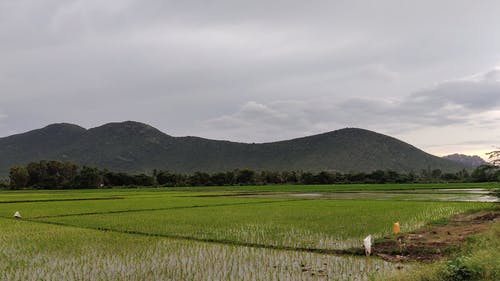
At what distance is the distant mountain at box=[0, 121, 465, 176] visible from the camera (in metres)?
125

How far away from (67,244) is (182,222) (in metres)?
6.61

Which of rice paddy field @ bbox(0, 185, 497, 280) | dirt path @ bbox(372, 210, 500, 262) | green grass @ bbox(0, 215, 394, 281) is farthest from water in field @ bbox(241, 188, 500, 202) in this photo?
green grass @ bbox(0, 215, 394, 281)

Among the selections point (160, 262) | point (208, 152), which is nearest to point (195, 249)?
point (160, 262)

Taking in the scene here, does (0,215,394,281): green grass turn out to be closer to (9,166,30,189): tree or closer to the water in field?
the water in field

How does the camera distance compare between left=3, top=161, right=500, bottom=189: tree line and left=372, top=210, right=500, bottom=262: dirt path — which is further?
left=3, top=161, right=500, bottom=189: tree line

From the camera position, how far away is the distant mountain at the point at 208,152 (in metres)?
125

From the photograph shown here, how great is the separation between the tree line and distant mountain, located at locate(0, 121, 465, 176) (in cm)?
2689

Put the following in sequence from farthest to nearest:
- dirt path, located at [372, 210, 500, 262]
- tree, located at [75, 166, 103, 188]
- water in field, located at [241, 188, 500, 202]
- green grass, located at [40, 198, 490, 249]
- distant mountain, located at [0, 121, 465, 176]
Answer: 1. distant mountain, located at [0, 121, 465, 176]
2. tree, located at [75, 166, 103, 188]
3. water in field, located at [241, 188, 500, 202]
4. green grass, located at [40, 198, 490, 249]
5. dirt path, located at [372, 210, 500, 262]

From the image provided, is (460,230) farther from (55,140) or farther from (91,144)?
(55,140)

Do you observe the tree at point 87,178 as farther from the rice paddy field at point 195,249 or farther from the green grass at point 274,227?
the rice paddy field at point 195,249

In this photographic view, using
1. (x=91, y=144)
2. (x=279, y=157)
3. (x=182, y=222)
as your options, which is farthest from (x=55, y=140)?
(x=182, y=222)

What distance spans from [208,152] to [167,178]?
136ft

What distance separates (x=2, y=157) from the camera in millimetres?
140625

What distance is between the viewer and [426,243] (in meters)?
12.5
